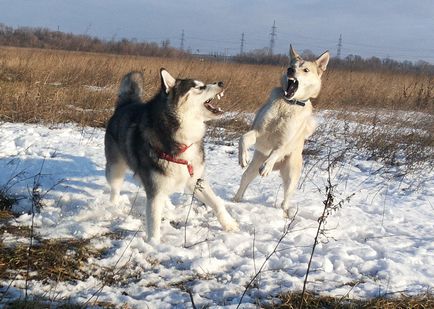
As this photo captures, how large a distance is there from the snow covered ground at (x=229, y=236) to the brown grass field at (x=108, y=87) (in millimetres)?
2315

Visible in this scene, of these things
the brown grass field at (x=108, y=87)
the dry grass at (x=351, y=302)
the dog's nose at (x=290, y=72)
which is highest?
the dog's nose at (x=290, y=72)

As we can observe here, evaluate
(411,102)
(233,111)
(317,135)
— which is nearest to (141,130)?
(317,135)

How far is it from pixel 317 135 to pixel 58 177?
5001mm

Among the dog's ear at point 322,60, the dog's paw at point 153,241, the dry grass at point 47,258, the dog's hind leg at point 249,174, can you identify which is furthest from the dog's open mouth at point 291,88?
the dry grass at point 47,258

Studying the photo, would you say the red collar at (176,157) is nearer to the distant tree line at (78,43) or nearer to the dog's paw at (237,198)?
the dog's paw at (237,198)

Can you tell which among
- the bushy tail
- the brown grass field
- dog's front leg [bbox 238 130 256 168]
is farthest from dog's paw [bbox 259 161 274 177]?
the brown grass field

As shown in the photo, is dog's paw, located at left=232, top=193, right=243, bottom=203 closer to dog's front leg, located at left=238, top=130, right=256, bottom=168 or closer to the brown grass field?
dog's front leg, located at left=238, top=130, right=256, bottom=168

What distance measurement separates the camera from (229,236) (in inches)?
141

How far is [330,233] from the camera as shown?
3805mm

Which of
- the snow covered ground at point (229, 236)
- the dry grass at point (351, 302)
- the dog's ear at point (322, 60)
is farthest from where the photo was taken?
the dog's ear at point (322, 60)

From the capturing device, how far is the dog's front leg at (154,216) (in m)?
3.50

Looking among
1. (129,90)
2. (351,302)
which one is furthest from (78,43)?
(351,302)

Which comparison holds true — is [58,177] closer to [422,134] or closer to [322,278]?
[322,278]

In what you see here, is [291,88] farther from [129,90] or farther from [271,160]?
[129,90]
